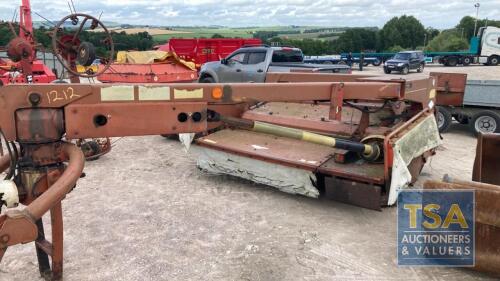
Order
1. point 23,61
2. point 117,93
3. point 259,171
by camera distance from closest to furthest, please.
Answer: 1. point 117,93
2. point 259,171
3. point 23,61

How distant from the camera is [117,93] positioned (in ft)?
8.84

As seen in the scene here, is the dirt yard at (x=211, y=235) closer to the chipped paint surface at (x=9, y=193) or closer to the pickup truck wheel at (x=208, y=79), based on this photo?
the chipped paint surface at (x=9, y=193)

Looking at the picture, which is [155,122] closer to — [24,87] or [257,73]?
[24,87]

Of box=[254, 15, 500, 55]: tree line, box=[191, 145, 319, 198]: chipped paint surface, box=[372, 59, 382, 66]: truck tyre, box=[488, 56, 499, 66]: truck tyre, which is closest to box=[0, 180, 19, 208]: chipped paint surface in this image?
box=[191, 145, 319, 198]: chipped paint surface

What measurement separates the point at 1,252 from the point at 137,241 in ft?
6.41

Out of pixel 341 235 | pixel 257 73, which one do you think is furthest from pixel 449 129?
pixel 341 235

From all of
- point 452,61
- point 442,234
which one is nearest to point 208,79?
point 442,234

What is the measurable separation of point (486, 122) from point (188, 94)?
7.88 meters

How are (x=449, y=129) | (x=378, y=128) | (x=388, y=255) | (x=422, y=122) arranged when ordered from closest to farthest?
(x=388, y=255), (x=422, y=122), (x=378, y=128), (x=449, y=129)

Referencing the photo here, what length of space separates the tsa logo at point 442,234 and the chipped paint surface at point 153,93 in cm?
223

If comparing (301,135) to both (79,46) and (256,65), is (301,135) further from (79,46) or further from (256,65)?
(256,65)

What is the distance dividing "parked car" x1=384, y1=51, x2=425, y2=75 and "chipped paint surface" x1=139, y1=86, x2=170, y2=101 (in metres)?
26.4

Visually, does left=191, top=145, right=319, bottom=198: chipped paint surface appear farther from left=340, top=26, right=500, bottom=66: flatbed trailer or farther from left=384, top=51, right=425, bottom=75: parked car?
left=340, top=26, right=500, bottom=66: flatbed trailer

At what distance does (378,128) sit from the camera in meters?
5.15
